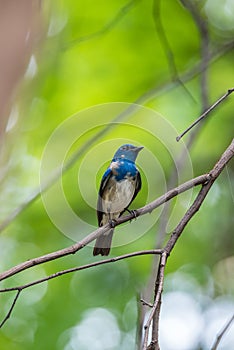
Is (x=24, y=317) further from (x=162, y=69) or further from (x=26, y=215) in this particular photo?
(x=162, y=69)

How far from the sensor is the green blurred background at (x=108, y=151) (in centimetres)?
428

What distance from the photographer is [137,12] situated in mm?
4402

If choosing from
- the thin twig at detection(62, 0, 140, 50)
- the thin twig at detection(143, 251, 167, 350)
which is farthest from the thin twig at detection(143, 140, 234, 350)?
the thin twig at detection(62, 0, 140, 50)

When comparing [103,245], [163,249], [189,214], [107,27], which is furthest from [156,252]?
[107,27]

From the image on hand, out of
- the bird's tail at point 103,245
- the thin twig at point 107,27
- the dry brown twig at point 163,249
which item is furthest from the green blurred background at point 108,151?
the dry brown twig at point 163,249

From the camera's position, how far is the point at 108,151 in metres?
4.04

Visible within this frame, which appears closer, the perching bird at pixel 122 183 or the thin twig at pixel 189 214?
the thin twig at pixel 189 214

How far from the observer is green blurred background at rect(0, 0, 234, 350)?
4281mm

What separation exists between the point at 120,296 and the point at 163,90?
1.71m

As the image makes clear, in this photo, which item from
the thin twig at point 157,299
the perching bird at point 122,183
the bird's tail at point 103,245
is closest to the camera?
the thin twig at point 157,299

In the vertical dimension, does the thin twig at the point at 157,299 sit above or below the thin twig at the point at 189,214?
below

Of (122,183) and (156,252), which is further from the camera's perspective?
(122,183)

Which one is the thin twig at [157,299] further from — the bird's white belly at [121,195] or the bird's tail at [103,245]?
the bird's white belly at [121,195]

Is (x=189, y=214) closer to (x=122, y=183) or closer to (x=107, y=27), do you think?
(x=122, y=183)
